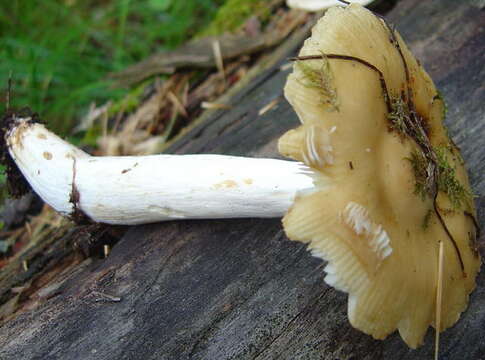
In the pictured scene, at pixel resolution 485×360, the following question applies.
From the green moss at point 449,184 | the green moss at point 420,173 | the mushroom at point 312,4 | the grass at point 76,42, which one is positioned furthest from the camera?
the grass at point 76,42

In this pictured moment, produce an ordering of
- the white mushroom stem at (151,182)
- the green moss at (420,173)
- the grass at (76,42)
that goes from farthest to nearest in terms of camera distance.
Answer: the grass at (76,42) → the white mushroom stem at (151,182) → the green moss at (420,173)

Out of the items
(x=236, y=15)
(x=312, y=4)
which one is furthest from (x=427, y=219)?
(x=236, y=15)

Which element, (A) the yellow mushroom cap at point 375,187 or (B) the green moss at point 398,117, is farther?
(B) the green moss at point 398,117

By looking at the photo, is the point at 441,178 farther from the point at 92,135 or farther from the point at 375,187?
the point at 92,135

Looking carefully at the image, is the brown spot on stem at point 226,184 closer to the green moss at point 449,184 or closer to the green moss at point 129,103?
the green moss at point 449,184

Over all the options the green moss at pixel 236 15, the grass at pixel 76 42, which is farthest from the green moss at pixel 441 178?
the grass at pixel 76 42

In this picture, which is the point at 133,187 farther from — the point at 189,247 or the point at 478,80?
the point at 478,80

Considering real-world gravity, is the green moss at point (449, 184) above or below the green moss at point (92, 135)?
above

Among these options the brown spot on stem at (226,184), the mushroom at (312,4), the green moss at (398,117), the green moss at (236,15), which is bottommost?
the brown spot on stem at (226,184)
